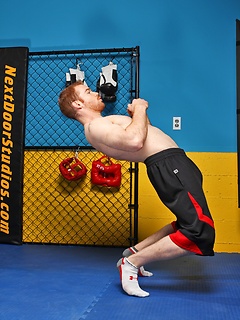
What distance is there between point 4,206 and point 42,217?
377 millimetres

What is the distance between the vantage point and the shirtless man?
2.26 meters

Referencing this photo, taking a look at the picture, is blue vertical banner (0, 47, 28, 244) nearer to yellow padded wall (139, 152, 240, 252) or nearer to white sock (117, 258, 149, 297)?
yellow padded wall (139, 152, 240, 252)

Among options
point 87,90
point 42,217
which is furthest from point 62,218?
point 87,90

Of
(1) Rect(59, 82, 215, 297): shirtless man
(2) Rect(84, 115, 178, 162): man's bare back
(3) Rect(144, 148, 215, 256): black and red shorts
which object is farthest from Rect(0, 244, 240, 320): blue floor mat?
(2) Rect(84, 115, 178, 162): man's bare back

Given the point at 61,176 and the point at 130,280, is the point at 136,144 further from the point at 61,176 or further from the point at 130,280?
the point at 61,176

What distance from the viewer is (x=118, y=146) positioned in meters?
2.32

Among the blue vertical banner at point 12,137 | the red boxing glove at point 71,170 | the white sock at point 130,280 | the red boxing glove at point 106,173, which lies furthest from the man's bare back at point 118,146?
the blue vertical banner at point 12,137

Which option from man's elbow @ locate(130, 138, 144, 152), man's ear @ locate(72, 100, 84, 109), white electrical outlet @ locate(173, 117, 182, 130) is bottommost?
man's elbow @ locate(130, 138, 144, 152)

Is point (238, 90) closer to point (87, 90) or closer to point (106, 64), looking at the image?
point (106, 64)

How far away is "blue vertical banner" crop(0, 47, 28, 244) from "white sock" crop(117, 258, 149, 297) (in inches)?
72.0

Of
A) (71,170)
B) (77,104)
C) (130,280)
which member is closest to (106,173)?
(71,170)

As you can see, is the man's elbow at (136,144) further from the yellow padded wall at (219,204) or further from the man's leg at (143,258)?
the yellow padded wall at (219,204)

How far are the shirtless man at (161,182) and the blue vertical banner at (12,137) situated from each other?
5.34 ft

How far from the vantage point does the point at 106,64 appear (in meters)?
3.94
